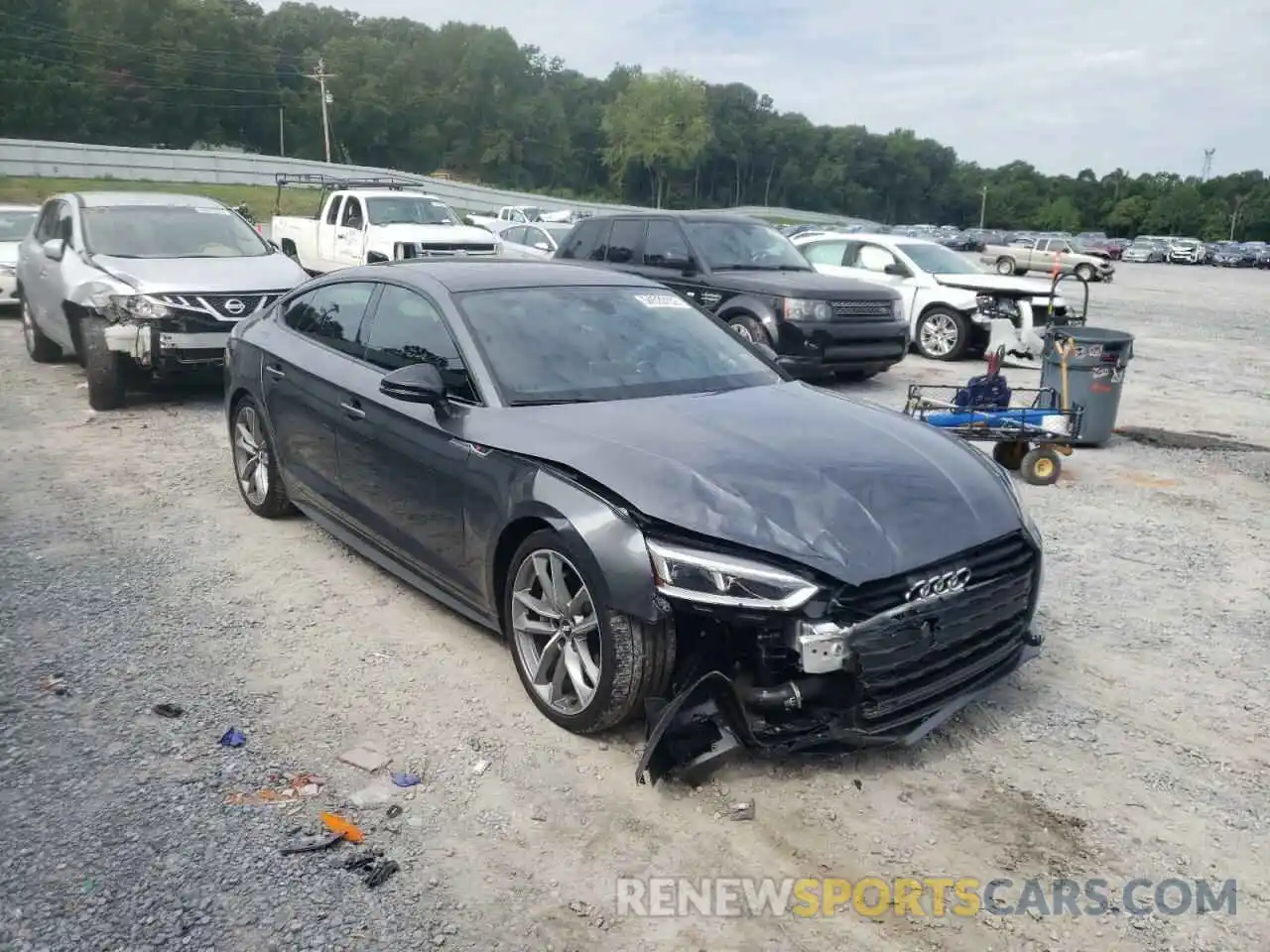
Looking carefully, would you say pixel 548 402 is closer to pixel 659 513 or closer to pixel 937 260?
pixel 659 513

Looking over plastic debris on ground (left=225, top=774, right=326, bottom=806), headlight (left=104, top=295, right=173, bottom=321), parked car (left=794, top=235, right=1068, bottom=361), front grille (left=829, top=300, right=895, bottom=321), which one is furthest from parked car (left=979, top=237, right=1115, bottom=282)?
plastic debris on ground (left=225, top=774, right=326, bottom=806)

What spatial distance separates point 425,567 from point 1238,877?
10.5 ft

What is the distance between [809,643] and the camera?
3252 millimetres

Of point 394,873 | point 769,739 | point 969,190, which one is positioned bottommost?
point 394,873

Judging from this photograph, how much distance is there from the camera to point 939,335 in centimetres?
1427

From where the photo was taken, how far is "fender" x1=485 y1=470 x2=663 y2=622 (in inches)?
135

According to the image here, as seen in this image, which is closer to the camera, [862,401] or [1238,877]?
[1238,877]

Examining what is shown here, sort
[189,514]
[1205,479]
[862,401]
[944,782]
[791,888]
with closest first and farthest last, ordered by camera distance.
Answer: [791,888] < [944,782] < [862,401] < [189,514] < [1205,479]

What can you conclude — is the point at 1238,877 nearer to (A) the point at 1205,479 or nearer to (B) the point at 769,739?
(B) the point at 769,739

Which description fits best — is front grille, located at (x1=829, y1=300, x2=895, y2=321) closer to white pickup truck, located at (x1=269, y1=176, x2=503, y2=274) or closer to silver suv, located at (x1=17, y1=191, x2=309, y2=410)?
silver suv, located at (x1=17, y1=191, x2=309, y2=410)

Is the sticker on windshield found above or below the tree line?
below

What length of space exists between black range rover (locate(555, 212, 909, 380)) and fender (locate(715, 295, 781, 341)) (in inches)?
0.4

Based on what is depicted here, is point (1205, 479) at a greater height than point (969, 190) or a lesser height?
lesser

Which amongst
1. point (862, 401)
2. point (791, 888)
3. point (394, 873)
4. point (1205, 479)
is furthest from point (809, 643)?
point (1205, 479)
